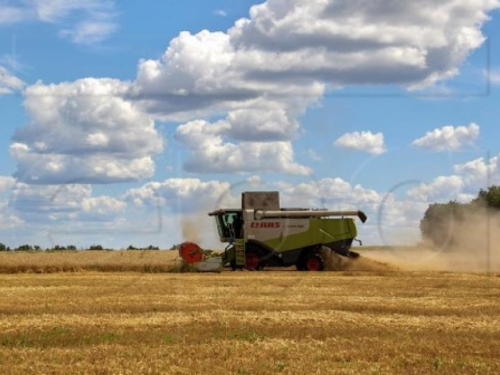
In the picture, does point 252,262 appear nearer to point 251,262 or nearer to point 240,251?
point 251,262

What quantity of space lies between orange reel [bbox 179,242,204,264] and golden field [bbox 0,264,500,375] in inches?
383

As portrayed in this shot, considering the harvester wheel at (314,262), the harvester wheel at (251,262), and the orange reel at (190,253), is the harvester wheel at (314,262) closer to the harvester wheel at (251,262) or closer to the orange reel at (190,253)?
the harvester wheel at (251,262)

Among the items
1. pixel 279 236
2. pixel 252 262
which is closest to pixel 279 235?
pixel 279 236

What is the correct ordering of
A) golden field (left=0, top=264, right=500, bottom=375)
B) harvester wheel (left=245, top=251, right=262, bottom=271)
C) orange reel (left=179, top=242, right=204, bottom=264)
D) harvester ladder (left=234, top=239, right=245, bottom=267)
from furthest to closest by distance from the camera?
harvester wheel (left=245, top=251, right=262, bottom=271) → harvester ladder (left=234, top=239, right=245, bottom=267) → orange reel (left=179, top=242, right=204, bottom=264) → golden field (left=0, top=264, right=500, bottom=375)

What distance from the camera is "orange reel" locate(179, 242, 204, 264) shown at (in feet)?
123

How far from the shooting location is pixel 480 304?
21.6m

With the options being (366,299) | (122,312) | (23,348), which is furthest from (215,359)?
(366,299)

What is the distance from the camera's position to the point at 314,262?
3822 cm

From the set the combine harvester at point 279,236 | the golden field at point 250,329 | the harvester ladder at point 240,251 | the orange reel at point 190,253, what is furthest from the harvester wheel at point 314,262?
the golden field at point 250,329

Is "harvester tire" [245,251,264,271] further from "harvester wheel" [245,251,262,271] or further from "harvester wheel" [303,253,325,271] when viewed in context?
"harvester wheel" [303,253,325,271]

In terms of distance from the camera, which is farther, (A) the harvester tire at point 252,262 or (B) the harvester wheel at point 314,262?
(A) the harvester tire at point 252,262

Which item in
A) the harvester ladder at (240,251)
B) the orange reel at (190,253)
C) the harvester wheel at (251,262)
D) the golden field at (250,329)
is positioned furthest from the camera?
the harvester wheel at (251,262)

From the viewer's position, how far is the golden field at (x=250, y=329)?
1220cm

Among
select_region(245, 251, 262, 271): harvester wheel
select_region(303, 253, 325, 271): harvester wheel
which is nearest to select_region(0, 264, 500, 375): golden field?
select_region(303, 253, 325, 271): harvester wheel
